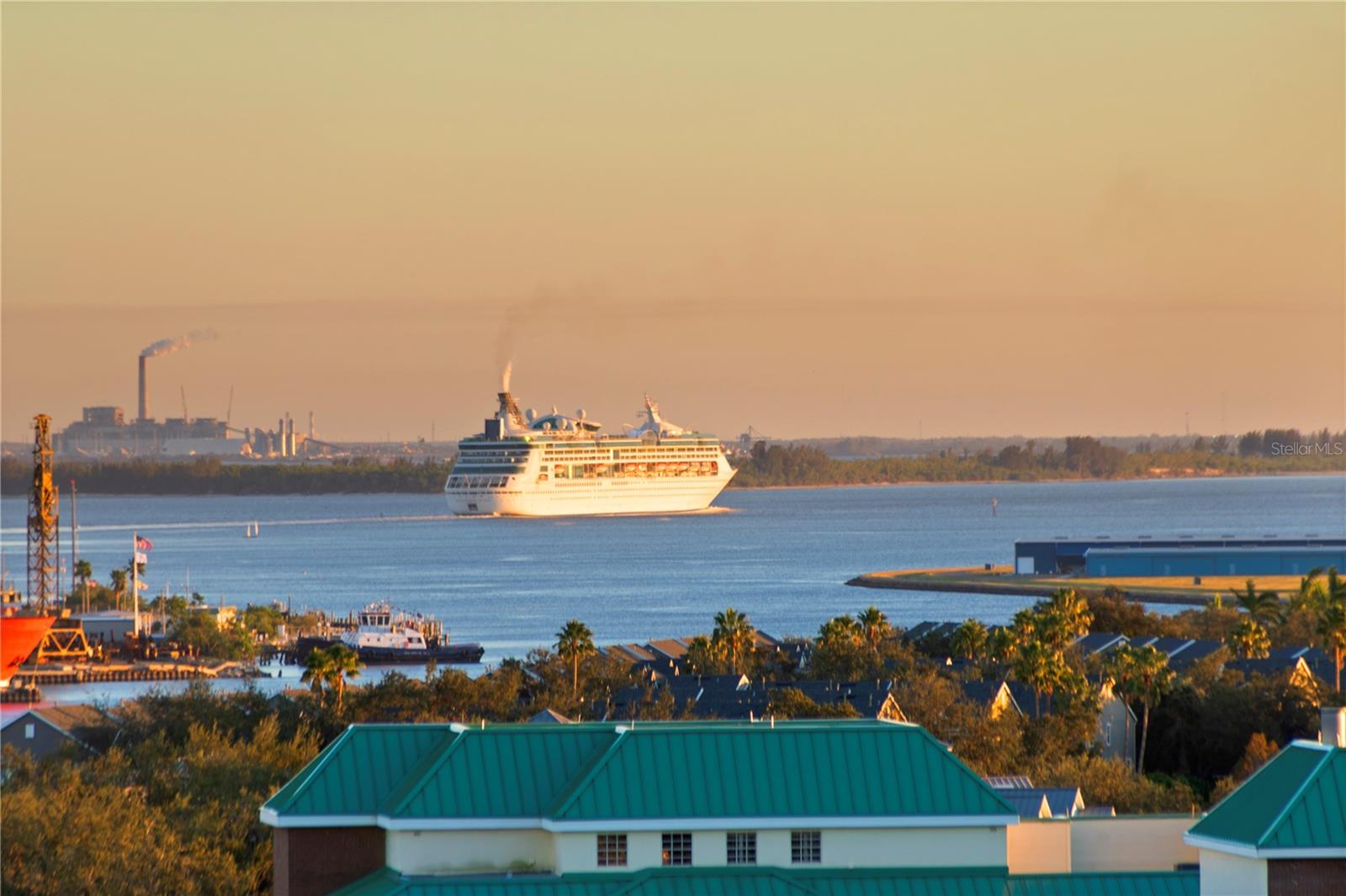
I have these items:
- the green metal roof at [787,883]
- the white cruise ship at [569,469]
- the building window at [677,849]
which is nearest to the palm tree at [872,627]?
the green metal roof at [787,883]

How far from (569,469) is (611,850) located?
562ft

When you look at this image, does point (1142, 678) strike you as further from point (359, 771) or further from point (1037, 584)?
point (1037, 584)

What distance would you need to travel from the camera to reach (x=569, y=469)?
18562 cm

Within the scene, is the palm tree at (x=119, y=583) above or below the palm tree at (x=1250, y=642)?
below

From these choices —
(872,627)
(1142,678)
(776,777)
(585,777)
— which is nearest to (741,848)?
(776,777)

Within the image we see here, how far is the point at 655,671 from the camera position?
4666 cm

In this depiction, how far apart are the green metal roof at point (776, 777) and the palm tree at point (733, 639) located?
105ft

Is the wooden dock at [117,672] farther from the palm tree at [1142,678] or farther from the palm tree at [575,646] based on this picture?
the palm tree at [1142,678]

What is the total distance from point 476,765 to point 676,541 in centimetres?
13682

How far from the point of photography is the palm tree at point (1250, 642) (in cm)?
4656

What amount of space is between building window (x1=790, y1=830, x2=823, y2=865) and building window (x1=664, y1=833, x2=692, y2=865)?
2.25 feet

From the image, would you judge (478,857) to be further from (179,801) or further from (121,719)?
(121,719)

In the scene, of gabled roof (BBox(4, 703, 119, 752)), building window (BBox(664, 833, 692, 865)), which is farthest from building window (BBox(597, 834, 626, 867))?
gabled roof (BBox(4, 703, 119, 752))

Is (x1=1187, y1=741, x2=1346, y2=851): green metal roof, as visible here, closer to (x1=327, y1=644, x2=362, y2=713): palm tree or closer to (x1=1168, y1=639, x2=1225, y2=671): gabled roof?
(x1=327, y1=644, x2=362, y2=713): palm tree
